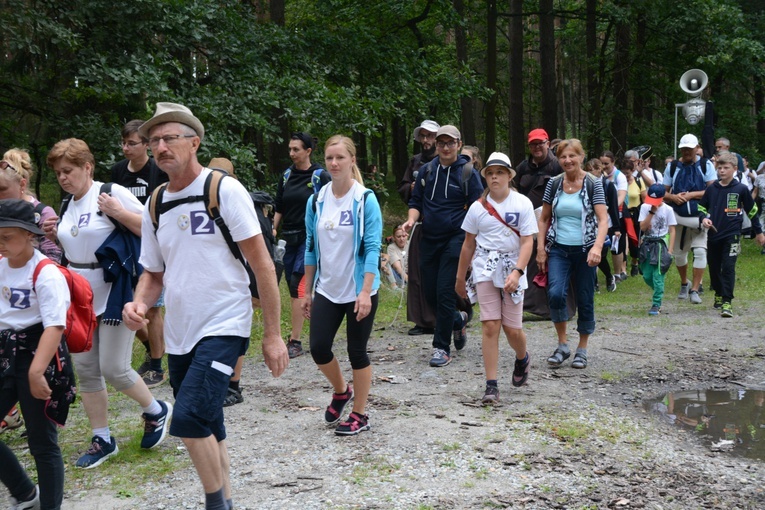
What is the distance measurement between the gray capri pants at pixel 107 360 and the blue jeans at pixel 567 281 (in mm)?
3942

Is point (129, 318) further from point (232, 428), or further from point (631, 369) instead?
point (631, 369)

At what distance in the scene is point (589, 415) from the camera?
20.9ft

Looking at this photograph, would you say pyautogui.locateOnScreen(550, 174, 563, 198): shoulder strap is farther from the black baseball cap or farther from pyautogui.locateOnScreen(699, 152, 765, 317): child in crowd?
the black baseball cap

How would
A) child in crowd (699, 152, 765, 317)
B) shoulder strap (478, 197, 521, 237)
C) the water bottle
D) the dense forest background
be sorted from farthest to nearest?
the dense forest background → child in crowd (699, 152, 765, 317) → the water bottle → shoulder strap (478, 197, 521, 237)

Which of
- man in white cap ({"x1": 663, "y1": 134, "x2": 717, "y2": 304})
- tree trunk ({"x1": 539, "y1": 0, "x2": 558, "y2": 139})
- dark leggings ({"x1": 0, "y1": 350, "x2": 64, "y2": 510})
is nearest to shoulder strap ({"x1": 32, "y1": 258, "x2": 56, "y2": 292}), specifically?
dark leggings ({"x1": 0, "y1": 350, "x2": 64, "y2": 510})

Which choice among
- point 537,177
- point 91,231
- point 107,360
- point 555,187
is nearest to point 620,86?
point 537,177

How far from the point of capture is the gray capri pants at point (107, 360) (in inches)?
211

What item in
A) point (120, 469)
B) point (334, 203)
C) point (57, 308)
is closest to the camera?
point (57, 308)

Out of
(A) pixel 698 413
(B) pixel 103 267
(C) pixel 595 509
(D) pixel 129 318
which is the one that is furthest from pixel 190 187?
(A) pixel 698 413

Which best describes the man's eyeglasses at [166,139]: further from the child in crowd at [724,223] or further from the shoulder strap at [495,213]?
the child in crowd at [724,223]

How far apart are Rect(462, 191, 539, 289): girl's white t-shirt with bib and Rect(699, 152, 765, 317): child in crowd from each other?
5243 mm

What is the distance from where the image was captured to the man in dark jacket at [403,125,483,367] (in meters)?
8.07

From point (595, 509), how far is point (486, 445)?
1160 millimetres

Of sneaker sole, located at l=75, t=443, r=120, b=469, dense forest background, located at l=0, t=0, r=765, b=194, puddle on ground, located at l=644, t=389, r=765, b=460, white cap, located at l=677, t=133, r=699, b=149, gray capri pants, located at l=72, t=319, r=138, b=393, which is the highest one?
dense forest background, located at l=0, t=0, r=765, b=194
